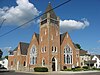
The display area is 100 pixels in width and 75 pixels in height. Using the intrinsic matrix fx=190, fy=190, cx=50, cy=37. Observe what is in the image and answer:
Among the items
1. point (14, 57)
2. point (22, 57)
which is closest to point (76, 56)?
point (22, 57)

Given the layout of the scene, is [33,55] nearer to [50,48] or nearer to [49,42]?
[50,48]

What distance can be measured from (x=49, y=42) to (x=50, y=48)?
5.32 feet

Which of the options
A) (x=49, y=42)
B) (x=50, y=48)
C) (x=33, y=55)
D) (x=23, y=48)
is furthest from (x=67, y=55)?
(x=23, y=48)

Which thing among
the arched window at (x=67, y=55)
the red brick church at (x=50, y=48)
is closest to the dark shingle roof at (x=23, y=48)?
the red brick church at (x=50, y=48)

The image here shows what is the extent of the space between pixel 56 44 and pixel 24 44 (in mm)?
16778

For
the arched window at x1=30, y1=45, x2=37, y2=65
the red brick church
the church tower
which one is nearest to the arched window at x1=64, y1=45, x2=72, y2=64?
the red brick church

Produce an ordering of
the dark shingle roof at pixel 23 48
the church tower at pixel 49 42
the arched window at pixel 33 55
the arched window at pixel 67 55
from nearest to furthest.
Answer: the church tower at pixel 49 42, the arched window at pixel 67 55, the arched window at pixel 33 55, the dark shingle roof at pixel 23 48

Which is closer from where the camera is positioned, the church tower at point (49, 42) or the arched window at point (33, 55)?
the church tower at point (49, 42)

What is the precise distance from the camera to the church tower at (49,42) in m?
50.6

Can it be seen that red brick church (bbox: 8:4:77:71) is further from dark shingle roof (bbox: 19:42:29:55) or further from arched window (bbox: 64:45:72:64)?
dark shingle roof (bbox: 19:42:29:55)

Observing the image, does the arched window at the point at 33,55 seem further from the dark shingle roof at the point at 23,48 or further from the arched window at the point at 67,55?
the arched window at the point at 67,55

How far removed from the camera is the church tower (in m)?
50.6

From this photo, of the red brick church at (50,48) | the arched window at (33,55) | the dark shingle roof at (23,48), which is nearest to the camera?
the red brick church at (50,48)

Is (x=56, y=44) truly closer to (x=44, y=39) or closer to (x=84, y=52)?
(x=44, y=39)
